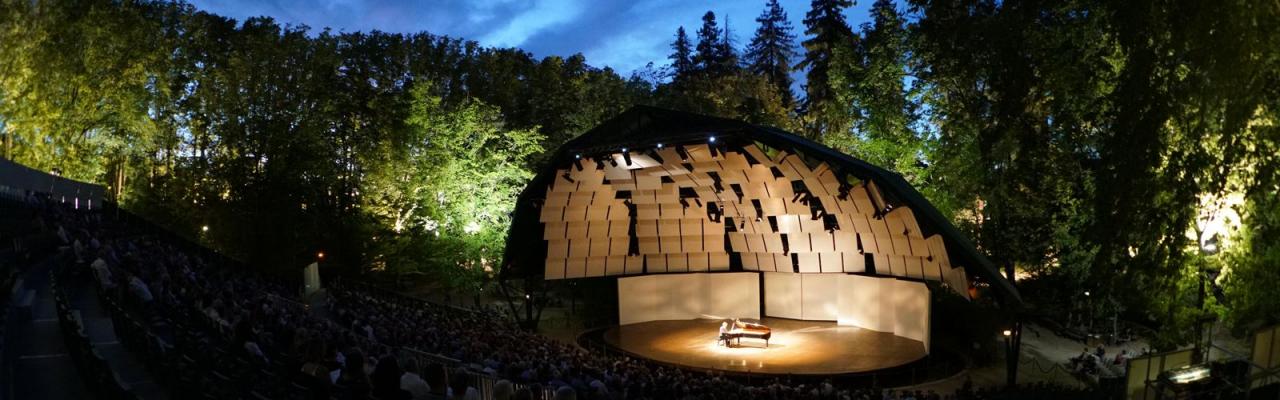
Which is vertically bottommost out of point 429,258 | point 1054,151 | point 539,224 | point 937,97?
point 429,258

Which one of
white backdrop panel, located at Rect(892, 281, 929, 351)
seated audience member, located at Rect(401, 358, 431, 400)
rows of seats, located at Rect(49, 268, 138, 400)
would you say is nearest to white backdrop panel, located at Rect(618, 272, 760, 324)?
white backdrop panel, located at Rect(892, 281, 929, 351)

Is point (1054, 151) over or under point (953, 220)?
over

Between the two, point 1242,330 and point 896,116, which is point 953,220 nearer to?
point 896,116

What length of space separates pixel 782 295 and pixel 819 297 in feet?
4.05

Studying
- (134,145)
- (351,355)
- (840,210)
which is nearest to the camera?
(351,355)

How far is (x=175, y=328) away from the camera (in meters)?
6.96

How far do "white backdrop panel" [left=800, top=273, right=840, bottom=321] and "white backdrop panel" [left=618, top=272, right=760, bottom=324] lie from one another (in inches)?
60.4

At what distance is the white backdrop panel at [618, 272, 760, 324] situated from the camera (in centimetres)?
2662

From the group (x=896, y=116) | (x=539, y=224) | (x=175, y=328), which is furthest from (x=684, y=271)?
(x=175, y=328)

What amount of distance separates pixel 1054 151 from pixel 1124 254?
1035 centimetres

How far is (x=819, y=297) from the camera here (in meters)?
25.9

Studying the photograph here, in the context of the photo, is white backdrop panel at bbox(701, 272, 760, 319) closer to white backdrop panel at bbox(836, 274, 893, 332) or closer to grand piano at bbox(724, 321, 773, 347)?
white backdrop panel at bbox(836, 274, 893, 332)

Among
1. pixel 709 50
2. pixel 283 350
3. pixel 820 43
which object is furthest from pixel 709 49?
pixel 283 350

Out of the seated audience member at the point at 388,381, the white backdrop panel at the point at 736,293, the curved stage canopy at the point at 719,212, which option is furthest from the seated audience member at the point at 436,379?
the white backdrop panel at the point at 736,293
